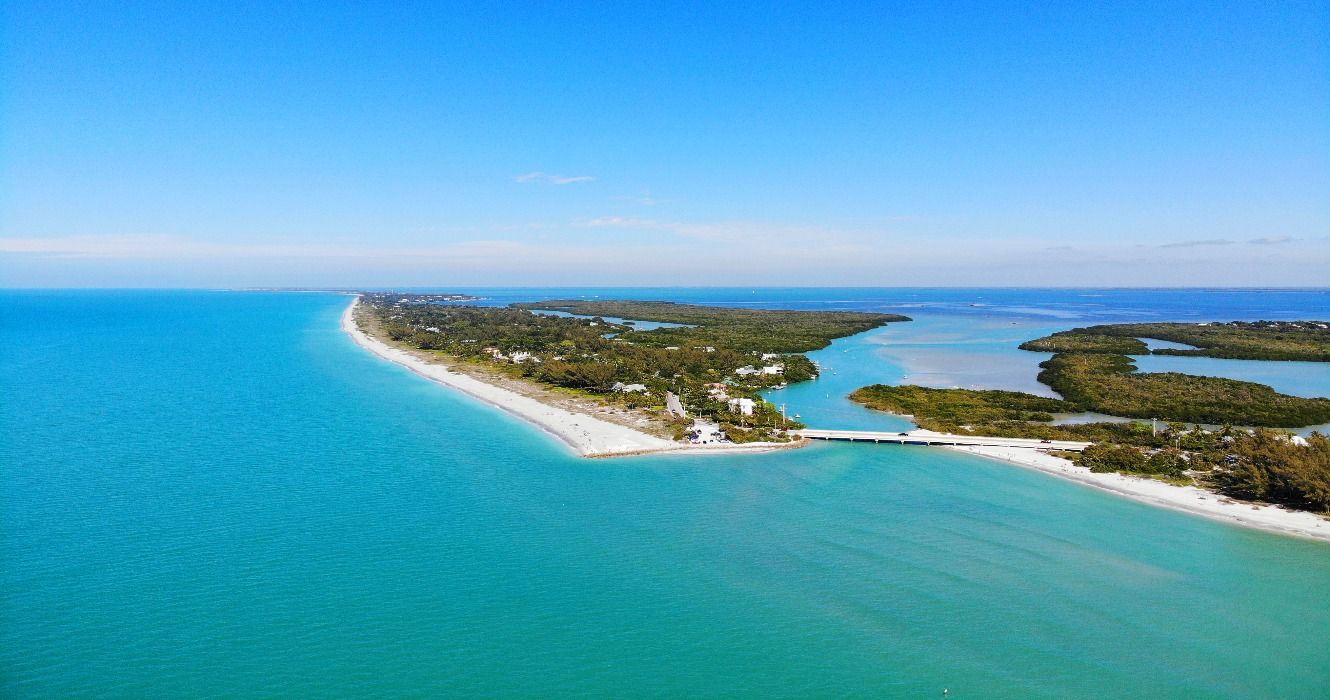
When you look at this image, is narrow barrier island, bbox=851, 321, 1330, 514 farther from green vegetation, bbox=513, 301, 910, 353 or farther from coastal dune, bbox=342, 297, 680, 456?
green vegetation, bbox=513, 301, 910, 353

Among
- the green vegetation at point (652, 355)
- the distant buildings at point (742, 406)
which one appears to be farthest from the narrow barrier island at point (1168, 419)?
the green vegetation at point (652, 355)

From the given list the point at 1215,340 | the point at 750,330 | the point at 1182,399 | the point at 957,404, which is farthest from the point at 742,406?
the point at 1215,340

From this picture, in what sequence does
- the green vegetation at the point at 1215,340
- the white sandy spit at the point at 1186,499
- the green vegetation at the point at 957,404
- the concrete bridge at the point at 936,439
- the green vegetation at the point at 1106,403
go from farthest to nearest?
the green vegetation at the point at 1215,340
the green vegetation at the point at 957,404
the green vegetation at the point at 1106,403
the concrete bridge at the point at 936,439
the white sandy spit at the point at 1186,499

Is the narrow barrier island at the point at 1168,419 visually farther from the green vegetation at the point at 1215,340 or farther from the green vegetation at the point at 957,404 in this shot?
the green vegetation at the point at 1215,340

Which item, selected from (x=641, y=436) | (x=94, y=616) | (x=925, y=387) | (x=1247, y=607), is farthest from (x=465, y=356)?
(x=1247, y=607)

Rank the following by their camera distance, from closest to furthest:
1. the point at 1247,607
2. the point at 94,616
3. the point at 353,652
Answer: the point at 353,652
the point at 94,616
the point at 1247,607

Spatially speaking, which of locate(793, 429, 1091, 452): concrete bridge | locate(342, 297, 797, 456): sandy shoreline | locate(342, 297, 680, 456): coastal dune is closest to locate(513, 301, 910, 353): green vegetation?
locate(342, 297, 680, 456): coastal dune

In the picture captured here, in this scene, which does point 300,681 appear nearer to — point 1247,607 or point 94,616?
point 94,616
